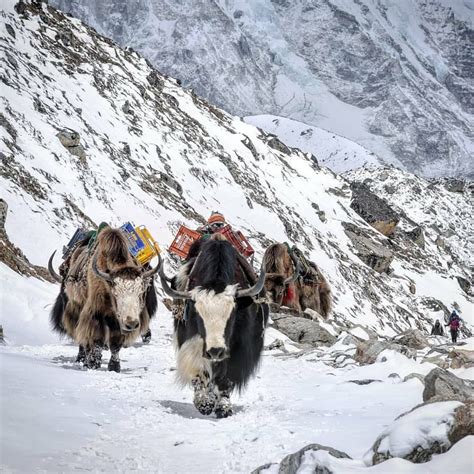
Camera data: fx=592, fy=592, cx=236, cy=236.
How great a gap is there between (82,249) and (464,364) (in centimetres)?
525

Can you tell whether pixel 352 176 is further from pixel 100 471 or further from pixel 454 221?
pixel 100 471

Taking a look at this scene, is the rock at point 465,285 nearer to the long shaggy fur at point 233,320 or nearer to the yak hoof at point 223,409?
the long shaggy fur at point 233,320

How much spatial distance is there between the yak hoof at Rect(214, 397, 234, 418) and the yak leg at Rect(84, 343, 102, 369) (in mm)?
2419

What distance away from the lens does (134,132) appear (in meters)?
34.8

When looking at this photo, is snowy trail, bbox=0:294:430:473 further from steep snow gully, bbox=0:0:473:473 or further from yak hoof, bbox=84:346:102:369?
yak hoof, bbox=84:346:102:369

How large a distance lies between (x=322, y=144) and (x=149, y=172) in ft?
295

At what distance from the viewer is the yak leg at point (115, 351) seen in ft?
22.5

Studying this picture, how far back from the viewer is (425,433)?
2.78 meters

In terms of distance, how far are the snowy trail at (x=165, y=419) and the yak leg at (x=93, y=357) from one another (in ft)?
0.51

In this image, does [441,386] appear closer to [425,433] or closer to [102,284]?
[425,433]

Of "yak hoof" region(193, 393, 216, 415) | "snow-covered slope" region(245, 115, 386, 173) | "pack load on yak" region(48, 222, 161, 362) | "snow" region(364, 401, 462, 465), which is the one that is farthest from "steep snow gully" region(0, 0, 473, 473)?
"snow-covered slope" region(245, 115, 386, 173)

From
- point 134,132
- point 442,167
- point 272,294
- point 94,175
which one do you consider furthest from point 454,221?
point 442,167

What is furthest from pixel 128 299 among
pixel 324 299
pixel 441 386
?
pixel 324 299

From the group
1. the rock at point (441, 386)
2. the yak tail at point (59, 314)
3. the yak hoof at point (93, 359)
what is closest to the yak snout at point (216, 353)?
the rock at point (441, 386)
